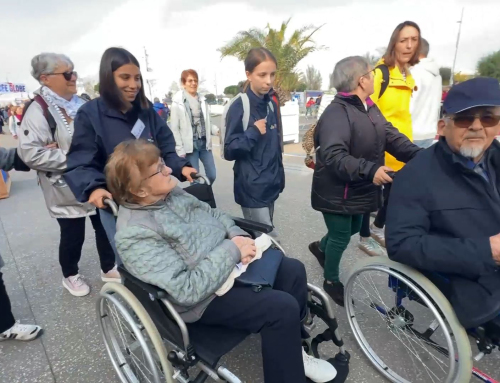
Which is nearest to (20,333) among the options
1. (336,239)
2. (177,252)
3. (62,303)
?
(62,303)

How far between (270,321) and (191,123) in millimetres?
3212

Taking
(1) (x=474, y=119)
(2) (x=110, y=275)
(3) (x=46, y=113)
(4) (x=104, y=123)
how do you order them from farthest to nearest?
1. (2) (x=110, y=275)
2. (3) (x=46, y=113)
3. (4) (x=104, y=123)
4. (1) (x=474, y=119)

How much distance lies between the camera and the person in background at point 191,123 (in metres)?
4.19

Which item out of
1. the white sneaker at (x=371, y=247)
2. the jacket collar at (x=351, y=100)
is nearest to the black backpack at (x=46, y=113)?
the jacket collar at (x=351, y=100)

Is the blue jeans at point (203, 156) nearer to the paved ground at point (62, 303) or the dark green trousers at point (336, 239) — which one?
the paved ground at point (62, 303)

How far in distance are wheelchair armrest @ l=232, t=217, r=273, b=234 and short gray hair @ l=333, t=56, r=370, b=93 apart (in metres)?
0.94

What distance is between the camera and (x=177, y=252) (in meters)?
1.54

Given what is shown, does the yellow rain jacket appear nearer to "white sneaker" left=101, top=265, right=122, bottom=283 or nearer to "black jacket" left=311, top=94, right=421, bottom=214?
"black jacket" left=311, top=94, right=421, bottom=214

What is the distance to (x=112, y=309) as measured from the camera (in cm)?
182

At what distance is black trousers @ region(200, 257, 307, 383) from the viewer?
1.44 metres

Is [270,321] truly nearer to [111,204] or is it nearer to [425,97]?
[111,204]

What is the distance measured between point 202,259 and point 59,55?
5.90ft

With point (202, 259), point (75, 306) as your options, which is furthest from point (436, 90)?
point (75, 306)

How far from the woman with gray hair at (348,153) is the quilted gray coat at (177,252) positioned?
0.81 m
